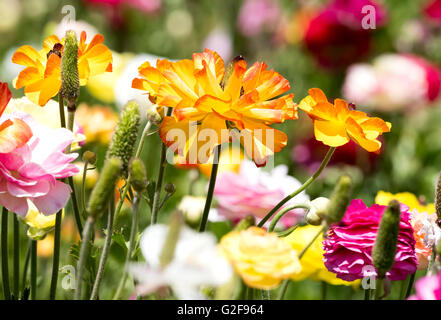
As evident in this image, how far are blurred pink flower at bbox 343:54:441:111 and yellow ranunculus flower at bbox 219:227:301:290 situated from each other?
100 centimetres

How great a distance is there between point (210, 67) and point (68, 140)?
0.10m

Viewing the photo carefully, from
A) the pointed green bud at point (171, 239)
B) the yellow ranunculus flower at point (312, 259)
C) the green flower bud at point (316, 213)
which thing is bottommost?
the yellow ranunculus flower at point (312, 259)

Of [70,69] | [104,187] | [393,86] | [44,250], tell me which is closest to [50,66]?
[70,69]

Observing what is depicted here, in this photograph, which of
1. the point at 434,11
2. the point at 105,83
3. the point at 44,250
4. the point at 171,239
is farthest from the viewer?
the point at 434,11

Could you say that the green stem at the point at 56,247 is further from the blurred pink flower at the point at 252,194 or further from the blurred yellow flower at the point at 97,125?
the blurred yellow flower at the point at 97,125

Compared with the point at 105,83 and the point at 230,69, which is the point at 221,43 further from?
the point at 230,69

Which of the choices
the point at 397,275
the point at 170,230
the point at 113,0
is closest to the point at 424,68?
the point at 113,0

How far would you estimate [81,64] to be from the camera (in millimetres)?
427

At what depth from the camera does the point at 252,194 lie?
534 millimetres

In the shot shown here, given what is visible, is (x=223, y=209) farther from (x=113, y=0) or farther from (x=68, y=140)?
(x=113, y=0)

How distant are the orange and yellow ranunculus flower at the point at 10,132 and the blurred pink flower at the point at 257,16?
156 cm

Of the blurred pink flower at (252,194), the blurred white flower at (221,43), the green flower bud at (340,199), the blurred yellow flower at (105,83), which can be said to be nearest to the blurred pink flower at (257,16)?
the blurred white flower at (221,43)

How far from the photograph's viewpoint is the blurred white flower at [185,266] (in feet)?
0.95

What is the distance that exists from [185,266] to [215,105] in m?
0.11
